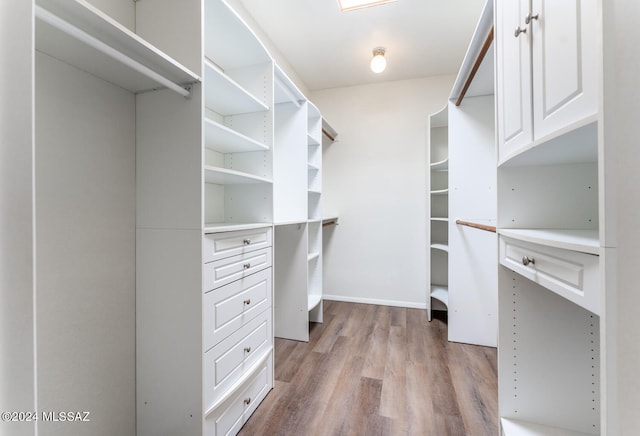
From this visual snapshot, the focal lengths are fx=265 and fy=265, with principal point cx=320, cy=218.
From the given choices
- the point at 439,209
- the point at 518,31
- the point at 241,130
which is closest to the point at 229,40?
the point at 241,130

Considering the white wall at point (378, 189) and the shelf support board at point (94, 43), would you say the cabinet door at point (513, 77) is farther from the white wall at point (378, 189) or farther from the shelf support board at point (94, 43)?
the white wall at point (378, 189)

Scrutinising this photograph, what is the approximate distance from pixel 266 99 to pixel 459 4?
1.69 meters

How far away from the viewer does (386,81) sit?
125 inches

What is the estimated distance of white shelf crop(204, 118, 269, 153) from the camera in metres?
1.27

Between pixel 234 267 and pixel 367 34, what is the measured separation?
2.29 m

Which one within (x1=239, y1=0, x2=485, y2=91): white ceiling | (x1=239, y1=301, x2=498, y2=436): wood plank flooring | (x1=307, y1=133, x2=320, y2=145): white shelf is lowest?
(x1=239, y1=301, x2=498, y2=436): wood plank flooring

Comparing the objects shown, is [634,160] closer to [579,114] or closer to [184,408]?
[579,114]

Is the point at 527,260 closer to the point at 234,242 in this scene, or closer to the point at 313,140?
the point at 234,242

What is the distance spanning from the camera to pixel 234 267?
4.45ft

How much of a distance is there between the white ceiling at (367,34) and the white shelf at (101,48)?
1394 mm

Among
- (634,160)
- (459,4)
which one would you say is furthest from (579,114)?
(459,4)

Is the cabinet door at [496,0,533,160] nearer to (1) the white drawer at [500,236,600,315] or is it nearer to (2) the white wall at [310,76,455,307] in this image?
(1) the white drawer at [500,236,600,315]

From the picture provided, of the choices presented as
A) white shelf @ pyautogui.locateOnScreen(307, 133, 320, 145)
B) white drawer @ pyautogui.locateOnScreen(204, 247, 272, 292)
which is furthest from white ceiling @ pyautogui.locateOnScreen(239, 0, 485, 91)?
white drawer @ pyautogui.locateOnScreen(204, 247, 272, 292)

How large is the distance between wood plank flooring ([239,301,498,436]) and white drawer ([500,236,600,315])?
103 centimetres
